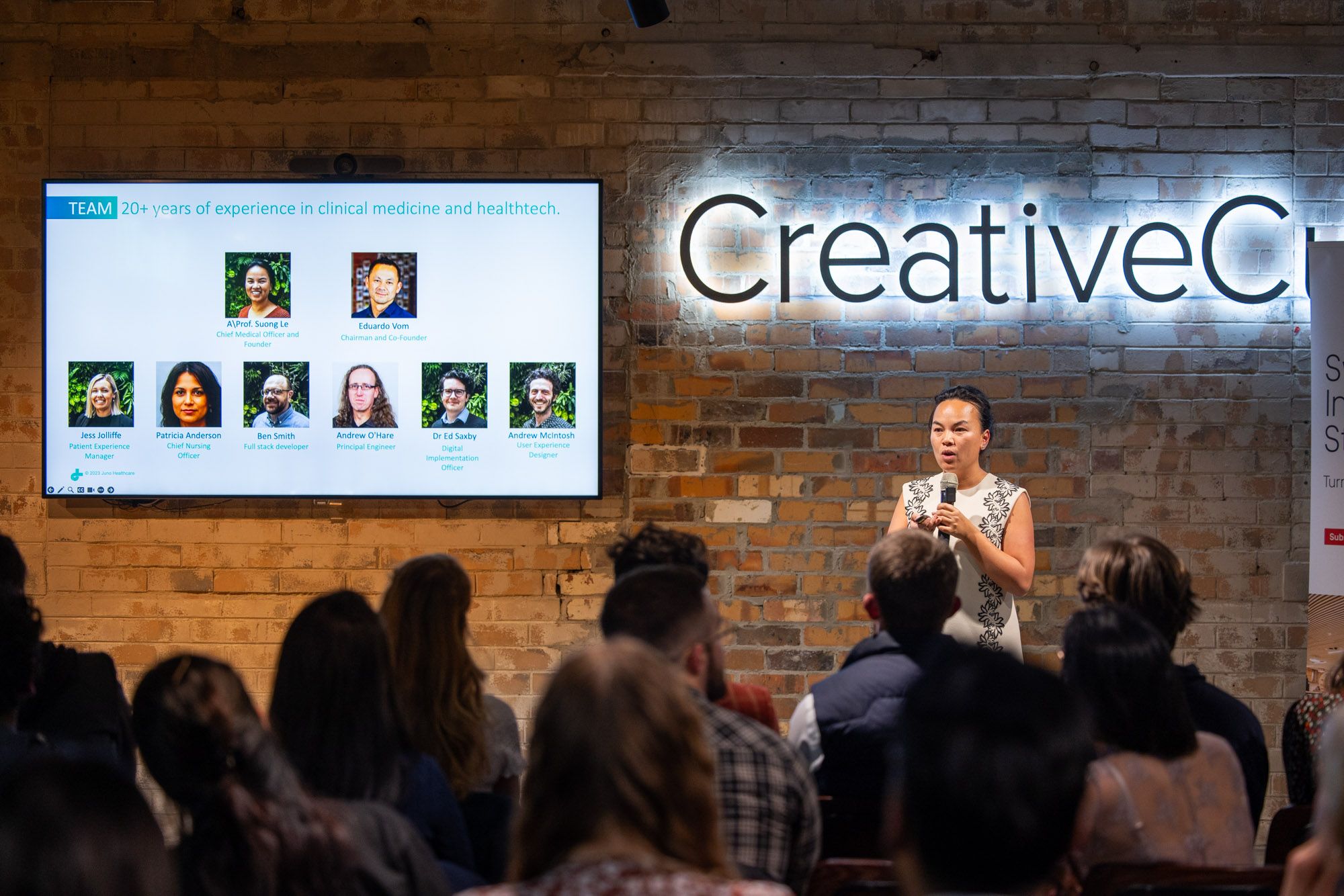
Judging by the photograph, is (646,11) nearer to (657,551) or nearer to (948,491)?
(948,491)

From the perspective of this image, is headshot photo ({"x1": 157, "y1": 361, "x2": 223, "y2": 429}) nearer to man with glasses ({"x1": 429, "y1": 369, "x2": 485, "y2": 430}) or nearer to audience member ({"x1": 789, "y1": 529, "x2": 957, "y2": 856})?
man with glasses ({"x1": 429, "y1": 369, "x2": 485, "y2": 430})

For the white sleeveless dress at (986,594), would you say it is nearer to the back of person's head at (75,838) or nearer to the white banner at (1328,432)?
the white banner at (1328,432)

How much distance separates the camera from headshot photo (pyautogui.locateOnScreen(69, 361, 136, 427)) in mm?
4207

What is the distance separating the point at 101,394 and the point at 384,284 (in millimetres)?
1131

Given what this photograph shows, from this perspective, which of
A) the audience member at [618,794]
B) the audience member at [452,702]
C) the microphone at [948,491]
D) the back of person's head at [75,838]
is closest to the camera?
the back of person's head at [75,838]

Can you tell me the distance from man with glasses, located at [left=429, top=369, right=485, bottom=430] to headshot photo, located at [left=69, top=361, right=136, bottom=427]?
1138mm

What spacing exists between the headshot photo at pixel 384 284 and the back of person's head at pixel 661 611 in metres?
2.42

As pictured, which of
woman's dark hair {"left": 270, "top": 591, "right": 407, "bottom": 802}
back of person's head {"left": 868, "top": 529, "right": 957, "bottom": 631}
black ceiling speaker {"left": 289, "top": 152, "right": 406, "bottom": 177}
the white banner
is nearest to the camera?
woman's dark hair {"left": 270, "top": 591, "right": 407, "bottom": 802}

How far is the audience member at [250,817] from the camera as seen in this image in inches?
52.6

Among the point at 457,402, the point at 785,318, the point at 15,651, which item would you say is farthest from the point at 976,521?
the point at 15,651

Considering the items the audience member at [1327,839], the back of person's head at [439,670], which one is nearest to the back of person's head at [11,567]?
the back of person's head at [439,670]

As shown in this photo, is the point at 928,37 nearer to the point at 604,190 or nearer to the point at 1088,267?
the point at 1088,267

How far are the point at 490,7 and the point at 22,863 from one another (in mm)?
3938

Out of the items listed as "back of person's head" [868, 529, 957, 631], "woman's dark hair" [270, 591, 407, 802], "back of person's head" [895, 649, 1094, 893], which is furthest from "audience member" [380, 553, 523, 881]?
"back of person's head" [895, 649, 1094, 893]
